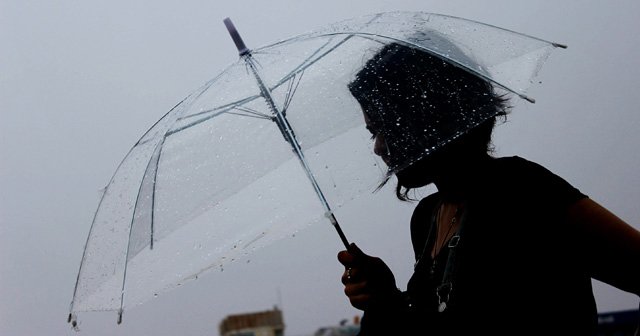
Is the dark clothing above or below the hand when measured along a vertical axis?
below

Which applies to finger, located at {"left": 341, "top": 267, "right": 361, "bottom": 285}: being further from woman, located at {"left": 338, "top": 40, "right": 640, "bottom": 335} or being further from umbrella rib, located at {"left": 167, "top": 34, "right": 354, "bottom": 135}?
umbrella rib, located at {"left": 167, "top": 34, "right": 354, "bottom": 135}

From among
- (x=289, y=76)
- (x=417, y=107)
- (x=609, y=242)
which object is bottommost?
(x=609, y=242)

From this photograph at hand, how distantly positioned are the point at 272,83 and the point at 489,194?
73 centimetres

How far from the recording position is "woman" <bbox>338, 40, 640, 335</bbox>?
1.46 meters

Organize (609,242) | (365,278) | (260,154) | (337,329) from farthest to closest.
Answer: (337,329) < (260,154) < (365,278) < (609,242)

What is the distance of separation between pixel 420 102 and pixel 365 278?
467mm

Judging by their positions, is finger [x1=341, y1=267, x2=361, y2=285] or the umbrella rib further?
the umbrella rib

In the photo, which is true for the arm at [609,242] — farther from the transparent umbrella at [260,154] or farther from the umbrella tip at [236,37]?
the umbrella tip at [236,37]

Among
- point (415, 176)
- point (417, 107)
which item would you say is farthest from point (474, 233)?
point (417, 107)

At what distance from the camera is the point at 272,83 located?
204 centimetres

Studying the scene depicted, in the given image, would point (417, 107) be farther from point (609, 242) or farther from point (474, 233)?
point (609, 242)

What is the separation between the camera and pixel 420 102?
1.89 m

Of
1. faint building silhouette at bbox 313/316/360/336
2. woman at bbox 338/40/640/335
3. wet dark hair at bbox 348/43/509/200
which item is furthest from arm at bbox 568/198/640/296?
faint building silhouette at bbox 313/316/360/336

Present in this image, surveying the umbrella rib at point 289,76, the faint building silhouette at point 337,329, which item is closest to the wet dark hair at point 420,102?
the umbrella rib at point 289,76
